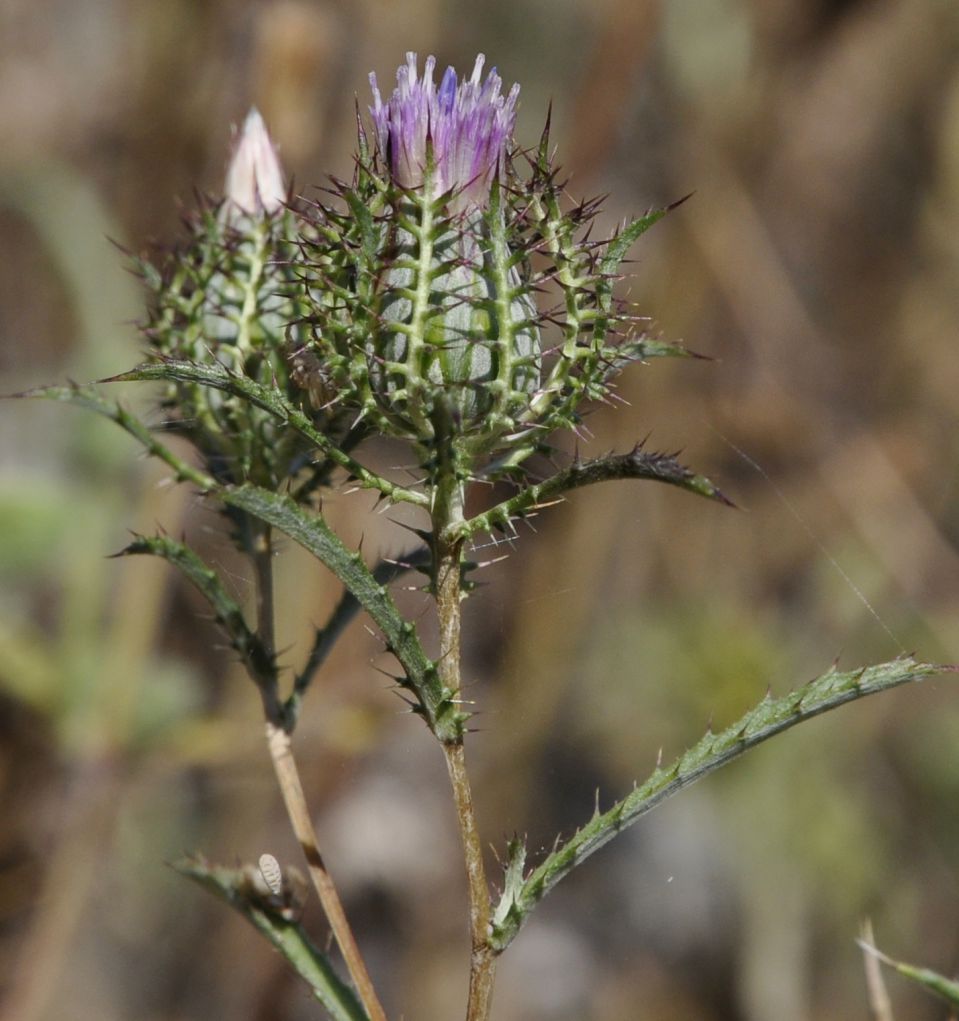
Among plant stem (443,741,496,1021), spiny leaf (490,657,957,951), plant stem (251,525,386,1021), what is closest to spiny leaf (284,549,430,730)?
plant stem (251,525,386,1021)

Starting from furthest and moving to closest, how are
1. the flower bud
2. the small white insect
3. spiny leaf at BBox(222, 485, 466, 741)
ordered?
the flower bud → the small white insect → spiny leaf at BBox(222, 485, 466, 741)

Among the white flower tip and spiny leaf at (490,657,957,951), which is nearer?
spiny leaf at (490,657,957,951)

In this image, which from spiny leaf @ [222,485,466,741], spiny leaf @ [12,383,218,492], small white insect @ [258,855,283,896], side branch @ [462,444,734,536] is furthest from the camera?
small white insect @ [258,855,283,896]

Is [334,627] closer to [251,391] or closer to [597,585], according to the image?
[251,391]

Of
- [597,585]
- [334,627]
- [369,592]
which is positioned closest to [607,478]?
[369,592]

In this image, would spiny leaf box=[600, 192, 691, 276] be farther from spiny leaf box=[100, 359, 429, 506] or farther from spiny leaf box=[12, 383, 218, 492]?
spiny leaf box=[12, 383, 218, 492]

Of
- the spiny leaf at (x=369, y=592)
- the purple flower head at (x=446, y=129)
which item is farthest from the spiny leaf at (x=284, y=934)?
the purple flower head at (x=446, y=129)
